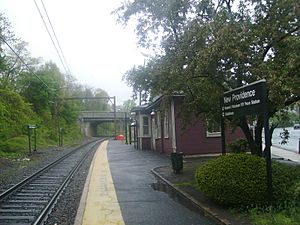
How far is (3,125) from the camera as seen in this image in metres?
26.6

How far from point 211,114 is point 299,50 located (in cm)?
455

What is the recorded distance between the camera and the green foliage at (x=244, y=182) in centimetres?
835

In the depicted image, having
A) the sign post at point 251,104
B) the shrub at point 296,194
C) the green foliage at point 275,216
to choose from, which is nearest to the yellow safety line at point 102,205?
the green foliage at point 275,216

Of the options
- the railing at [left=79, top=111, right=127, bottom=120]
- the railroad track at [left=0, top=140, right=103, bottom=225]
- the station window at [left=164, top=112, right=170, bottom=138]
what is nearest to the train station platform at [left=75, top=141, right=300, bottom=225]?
the railroad track at [left=0, top=140, right=103, bottom=225]

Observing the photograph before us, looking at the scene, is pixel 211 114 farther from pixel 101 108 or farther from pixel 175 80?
pixel 101 108

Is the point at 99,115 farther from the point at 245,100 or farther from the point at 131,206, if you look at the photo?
the point at 245,100

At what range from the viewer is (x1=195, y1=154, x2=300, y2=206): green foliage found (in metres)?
8.35

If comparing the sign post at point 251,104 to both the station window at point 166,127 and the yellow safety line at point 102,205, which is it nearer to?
the yellow safety line at point 102,205

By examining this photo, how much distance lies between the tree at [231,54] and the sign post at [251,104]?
0.43m

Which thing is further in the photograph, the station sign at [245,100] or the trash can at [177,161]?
the trash can at [177,161]

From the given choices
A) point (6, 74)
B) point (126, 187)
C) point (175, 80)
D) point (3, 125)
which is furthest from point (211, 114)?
point (6, 74)

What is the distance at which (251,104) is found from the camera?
8.92 meters

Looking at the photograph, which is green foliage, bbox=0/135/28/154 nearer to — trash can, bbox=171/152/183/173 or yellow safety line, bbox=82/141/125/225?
yellow safety line, bbox=82/141/125/225

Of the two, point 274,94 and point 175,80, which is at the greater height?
point 175,80
